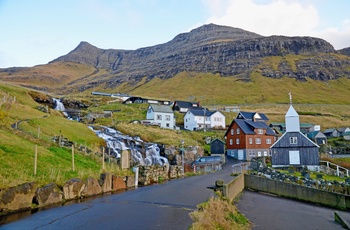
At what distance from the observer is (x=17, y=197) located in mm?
13805

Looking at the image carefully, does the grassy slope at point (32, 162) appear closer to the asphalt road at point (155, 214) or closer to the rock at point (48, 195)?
the rock at point (48, 195)

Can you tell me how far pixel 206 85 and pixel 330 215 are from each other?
175 m

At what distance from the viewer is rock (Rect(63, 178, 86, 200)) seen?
1700 cm

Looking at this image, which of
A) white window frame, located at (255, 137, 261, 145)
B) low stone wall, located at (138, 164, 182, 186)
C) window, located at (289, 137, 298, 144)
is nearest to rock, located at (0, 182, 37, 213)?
low stone wall, located at (138, 164, 182, 186)

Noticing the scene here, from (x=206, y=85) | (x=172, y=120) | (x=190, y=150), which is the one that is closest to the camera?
(x=190, y=150)

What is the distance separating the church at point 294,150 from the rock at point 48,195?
1413 inches

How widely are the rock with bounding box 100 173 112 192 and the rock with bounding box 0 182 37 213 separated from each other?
20.4 ft

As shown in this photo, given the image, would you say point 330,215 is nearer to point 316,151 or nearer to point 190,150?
point 316,151

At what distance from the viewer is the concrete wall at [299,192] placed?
21.4 m

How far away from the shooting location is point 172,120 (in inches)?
3497

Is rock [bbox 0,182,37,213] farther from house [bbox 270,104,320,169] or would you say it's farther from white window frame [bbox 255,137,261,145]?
white window frame [bbox 255,137,261,145]

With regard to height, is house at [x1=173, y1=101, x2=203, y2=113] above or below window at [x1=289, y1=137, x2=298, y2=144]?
above

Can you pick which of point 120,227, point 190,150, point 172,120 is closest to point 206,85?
point 172,120

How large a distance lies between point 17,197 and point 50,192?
215 cm
